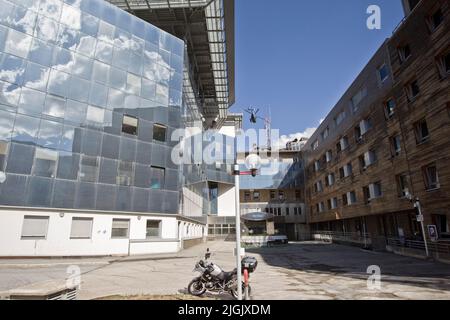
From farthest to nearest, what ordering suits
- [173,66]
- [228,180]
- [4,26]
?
[228,180] < [173,66] < [4,26]

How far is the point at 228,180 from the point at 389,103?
2939cm

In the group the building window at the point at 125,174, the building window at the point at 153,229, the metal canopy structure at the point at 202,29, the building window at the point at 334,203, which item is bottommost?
the building window at the point at 153,229

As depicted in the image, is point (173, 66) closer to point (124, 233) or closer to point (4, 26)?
point (4, 26)

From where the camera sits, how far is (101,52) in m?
24.2

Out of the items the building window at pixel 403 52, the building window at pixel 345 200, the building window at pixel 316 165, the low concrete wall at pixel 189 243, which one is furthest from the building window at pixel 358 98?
the low concrete wall at pixel 189 243

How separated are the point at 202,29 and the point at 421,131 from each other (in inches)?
1004

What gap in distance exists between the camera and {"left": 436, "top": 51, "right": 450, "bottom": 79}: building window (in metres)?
18.1

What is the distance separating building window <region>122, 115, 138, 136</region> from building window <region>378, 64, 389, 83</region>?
22.0 m

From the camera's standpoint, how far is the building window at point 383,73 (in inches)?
978

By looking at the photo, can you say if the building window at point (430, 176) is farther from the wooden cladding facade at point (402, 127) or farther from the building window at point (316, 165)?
the building window at point (316, 165)

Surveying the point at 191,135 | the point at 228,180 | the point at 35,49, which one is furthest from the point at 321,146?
the point at 35,49

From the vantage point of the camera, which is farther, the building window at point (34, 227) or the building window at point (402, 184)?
the building window at point (402, 184)

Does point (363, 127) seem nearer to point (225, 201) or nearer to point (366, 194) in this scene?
point (366, 194)

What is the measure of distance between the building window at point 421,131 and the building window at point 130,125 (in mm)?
21847
